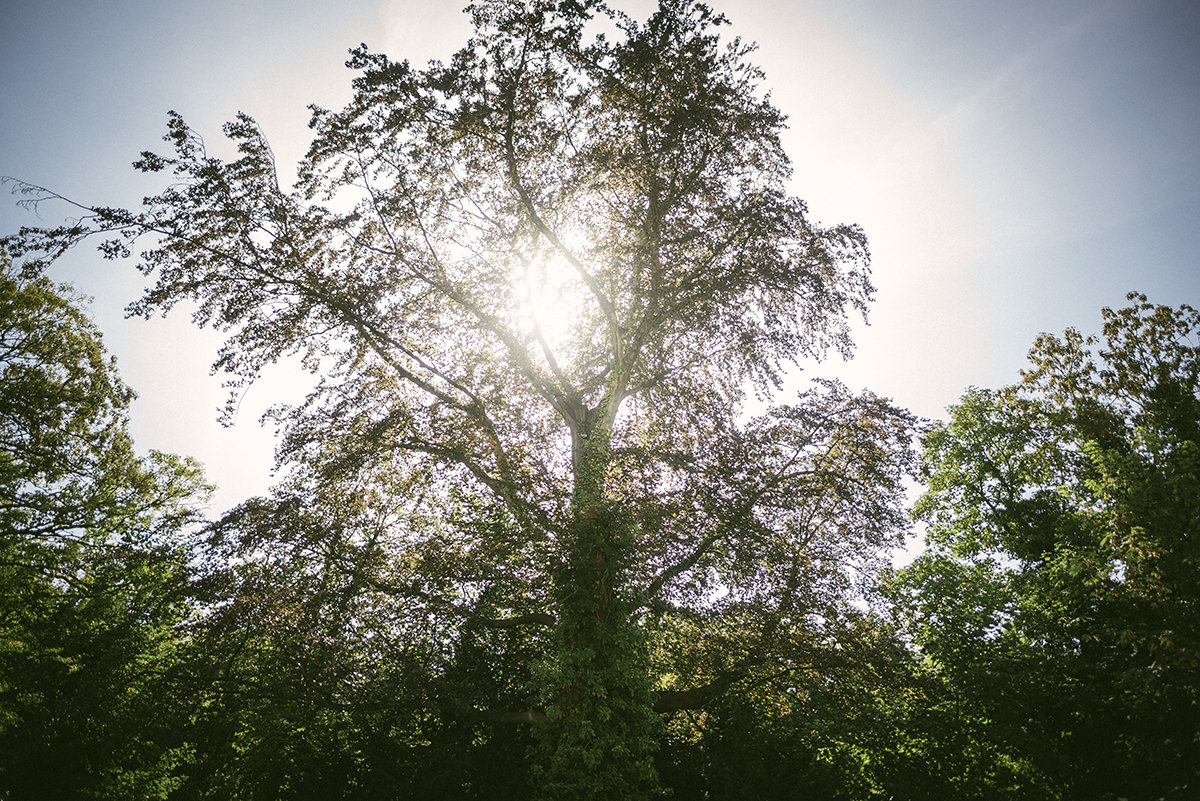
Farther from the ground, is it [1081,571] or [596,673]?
[1081,571]

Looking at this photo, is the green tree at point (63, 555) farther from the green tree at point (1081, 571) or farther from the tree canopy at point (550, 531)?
the green tree at point (1081, 571)

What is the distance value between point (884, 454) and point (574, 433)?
5.48m

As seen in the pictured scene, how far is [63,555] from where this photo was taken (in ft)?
44.7

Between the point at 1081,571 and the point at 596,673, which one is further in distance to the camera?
the point at 1081,571

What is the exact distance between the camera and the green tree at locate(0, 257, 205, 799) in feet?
38.2

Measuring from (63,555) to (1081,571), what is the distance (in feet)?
76.7

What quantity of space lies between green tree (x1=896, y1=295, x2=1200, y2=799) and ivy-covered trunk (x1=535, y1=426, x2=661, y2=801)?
9.47 meters

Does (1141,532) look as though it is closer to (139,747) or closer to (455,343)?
(455,343)

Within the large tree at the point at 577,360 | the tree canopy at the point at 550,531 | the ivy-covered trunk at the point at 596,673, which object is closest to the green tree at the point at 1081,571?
the tree canopy at the point at 550,531

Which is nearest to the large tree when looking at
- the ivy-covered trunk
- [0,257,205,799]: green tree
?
the ivy-covered trunk

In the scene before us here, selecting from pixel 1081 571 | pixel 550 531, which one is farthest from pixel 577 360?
pixel 1081 571

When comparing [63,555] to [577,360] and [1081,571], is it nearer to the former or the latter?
[577,360]

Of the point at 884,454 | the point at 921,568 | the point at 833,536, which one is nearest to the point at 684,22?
the point at 884,454

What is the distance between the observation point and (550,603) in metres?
8.23
